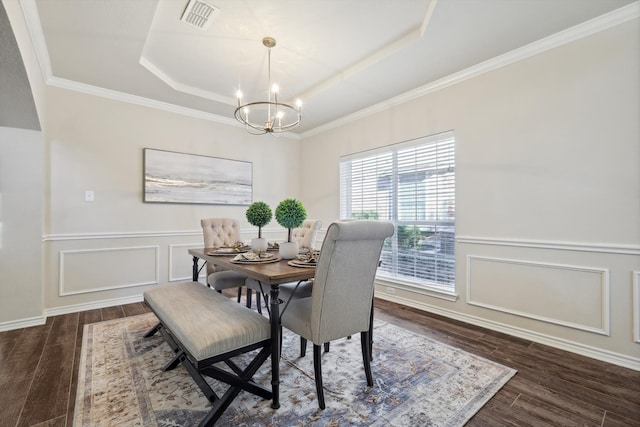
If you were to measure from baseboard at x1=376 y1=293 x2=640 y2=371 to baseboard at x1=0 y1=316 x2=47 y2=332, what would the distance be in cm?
386

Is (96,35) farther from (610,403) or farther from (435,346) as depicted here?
(610,403)

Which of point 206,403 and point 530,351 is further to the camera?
point 530,351

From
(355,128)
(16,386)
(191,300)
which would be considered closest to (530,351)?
(191,300)

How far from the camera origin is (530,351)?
227 cm

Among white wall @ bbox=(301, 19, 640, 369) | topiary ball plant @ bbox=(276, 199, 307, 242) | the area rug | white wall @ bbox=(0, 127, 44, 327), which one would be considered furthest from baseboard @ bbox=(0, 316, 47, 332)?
white wall @ bbox=(301, 19, 640, 369)

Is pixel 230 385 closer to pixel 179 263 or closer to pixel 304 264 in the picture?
pixel 304 264

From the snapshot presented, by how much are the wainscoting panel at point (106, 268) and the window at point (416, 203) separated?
2.88 m

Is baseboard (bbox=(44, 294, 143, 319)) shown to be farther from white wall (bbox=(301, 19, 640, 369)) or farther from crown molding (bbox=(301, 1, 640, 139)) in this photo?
crown molding (bbox=(301, 1, 640, 139))

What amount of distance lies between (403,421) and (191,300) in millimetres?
1503

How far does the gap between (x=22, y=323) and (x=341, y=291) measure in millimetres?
3168

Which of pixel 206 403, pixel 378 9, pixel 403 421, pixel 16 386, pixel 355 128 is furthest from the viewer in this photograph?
pixel 355 128

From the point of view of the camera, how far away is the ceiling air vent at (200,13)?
6.73ft

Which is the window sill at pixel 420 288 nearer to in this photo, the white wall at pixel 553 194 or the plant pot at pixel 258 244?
the white wall at pixel 553 194

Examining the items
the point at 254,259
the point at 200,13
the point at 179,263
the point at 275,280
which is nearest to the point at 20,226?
the point at 179,263
